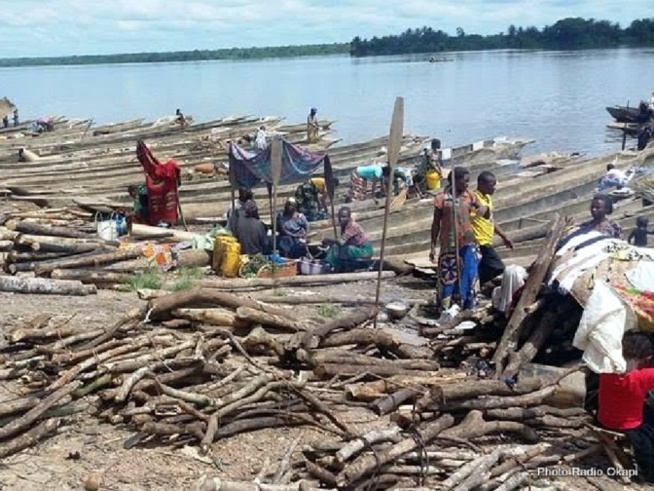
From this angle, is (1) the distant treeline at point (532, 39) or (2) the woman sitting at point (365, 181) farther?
(1) the distant treeline at point (532, 39)

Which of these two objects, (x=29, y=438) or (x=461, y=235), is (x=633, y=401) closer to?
(x=461, y=235)

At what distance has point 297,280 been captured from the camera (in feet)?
31.7

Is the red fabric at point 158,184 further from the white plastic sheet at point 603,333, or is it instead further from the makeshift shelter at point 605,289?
the white plastic sheet at point 603,333

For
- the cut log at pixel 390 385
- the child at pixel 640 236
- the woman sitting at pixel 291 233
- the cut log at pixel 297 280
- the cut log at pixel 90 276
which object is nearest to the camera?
the cut log at pixel 390 385

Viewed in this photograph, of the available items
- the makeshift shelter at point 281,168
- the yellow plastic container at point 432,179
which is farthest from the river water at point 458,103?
the makeshift shelter at point 281,168

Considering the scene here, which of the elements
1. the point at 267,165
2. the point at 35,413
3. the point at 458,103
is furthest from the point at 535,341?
the point at 458,103

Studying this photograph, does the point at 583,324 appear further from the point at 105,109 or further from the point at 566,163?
the point at 105,109

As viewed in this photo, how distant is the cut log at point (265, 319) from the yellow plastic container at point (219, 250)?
12.2 feet

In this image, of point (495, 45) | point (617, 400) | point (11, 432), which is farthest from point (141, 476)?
point (495, 45)

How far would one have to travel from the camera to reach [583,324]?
482cm

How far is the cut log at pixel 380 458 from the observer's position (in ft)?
14.4

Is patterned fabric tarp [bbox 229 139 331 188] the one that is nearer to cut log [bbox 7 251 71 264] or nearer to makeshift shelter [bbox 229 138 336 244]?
makeshift shelter [bbox 229 138 336 244]

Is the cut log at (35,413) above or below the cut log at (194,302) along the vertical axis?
below

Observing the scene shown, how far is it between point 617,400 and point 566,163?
14845 mm
